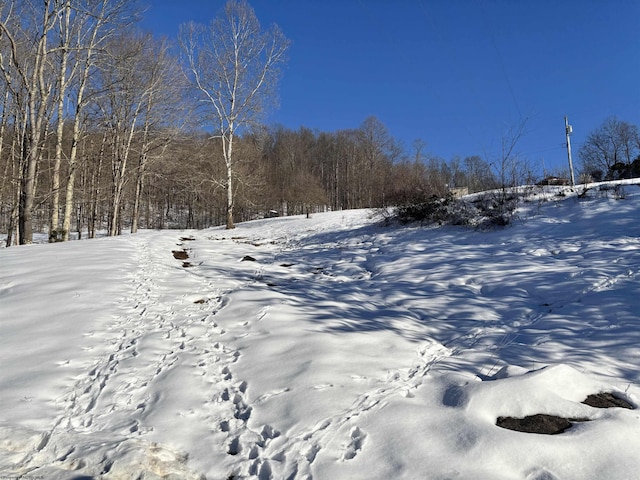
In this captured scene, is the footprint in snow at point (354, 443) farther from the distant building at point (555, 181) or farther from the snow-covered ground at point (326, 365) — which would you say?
the distant building at point (555, 181)

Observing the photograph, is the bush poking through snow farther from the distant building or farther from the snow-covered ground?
the distant building

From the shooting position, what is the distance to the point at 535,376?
10.1ft

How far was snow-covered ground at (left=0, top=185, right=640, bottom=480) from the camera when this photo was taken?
2.34m

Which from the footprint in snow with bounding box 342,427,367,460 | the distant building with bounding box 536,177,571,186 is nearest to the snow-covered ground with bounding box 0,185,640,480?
the footprint in snow with bounding box 342,427,367,460

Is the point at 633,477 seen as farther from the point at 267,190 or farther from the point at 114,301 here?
the point at 267,190

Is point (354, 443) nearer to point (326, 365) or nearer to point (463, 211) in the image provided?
point (326, 365)

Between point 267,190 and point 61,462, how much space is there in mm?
39102

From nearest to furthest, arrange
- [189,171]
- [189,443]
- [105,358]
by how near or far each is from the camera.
Result: 1. [189,443]
2. [105,358]
3. [189,171]

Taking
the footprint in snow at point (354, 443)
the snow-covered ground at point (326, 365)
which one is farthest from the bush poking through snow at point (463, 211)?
the footprint in snow at point (354, 443)

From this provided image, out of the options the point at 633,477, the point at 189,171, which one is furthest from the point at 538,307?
the point at 189,171

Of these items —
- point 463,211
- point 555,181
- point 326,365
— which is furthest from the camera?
point 555,181

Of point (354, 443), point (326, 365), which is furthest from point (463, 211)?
point (354, 443)

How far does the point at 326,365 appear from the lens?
358 cm

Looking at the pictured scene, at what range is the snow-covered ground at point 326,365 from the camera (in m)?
2.34
